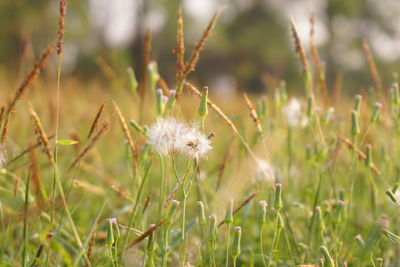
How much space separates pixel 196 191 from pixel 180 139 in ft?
2.01

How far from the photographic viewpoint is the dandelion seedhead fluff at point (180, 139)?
0.86 metres

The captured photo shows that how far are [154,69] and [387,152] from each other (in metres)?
0.66

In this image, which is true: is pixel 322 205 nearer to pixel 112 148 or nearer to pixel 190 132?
pixel 190 132

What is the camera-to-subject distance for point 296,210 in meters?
1.46

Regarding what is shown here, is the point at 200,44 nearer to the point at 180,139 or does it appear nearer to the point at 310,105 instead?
the point at 180,139

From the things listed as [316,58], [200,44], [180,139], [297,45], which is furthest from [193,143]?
[316,58]

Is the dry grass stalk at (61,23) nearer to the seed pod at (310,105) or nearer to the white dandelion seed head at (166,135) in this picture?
the white dandelion seed head at (166,135)

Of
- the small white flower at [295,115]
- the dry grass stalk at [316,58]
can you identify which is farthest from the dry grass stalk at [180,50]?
the small white flower at [295,115]

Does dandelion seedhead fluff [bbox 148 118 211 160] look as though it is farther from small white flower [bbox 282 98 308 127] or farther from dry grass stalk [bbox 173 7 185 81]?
small white flower [bbox 282 98 308 127]

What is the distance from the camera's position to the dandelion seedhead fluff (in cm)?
86

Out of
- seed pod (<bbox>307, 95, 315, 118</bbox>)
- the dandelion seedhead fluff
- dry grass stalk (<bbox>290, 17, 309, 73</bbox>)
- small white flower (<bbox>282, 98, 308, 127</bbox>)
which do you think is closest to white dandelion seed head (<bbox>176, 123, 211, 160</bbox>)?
the dandelion seedhead fluff

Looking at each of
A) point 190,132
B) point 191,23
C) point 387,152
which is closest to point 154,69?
point 190,132

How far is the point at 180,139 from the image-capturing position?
0.88 metres

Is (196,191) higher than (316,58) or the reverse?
the reverse
